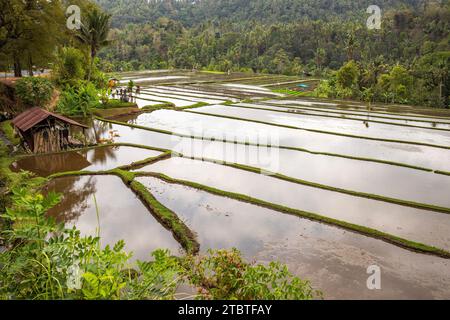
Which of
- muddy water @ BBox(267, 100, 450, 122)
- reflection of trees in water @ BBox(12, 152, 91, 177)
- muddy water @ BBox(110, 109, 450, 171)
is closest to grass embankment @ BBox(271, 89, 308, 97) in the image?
muddy water @ BBox(267, 100, 450, 122)

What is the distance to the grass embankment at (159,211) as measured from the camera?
7.97 m

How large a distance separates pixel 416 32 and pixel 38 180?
54.9 metres

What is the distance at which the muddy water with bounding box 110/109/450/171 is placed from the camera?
1490 centimetres

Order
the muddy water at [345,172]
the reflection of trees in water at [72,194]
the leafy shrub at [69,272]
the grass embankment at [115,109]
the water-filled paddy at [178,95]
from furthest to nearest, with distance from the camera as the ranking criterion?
1. the water-filled paddy at [178,95]
2. the grass embankment at [115,109]
3. the muddy water at [345,172]
4. the reflection of trees in water at [72,194]
5. the leafy shrub at [69,272]

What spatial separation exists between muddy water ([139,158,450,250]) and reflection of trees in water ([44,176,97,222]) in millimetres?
2278

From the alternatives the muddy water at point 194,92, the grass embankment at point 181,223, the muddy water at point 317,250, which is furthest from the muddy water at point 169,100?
the muddy water at point 317,250

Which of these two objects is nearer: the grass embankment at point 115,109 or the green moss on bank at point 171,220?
the green moss on bank at point 171,220

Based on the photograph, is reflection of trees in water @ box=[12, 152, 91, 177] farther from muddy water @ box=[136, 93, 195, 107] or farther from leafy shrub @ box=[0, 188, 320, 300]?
muddy water @ box=[136, 93, 195, 107]

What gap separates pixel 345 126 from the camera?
20.6 m

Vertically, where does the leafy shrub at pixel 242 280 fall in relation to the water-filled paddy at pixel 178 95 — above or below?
below

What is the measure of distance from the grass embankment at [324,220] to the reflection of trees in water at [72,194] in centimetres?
176

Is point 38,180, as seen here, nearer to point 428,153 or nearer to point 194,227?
point 194,227

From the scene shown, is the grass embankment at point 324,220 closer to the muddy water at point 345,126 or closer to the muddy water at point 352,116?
the muddy water at point 345,126

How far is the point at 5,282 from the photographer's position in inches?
142
